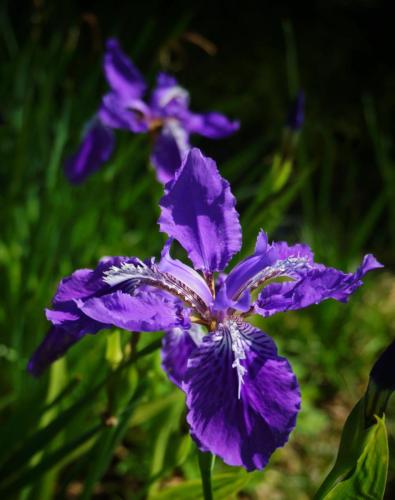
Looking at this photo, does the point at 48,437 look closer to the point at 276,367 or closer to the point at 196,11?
the point at 276,367

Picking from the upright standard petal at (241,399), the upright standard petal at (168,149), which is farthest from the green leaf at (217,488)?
the upright standard petal at (168,149)

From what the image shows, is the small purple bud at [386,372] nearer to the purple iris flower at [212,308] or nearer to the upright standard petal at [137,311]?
the purple iris flower at [212,308]

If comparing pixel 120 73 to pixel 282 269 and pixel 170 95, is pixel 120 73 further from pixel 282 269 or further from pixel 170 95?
pixel 282 269

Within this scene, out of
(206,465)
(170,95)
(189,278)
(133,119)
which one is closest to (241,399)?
(206,465)

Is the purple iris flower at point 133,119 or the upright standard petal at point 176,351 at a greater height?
the purple iris flower at point 133,119

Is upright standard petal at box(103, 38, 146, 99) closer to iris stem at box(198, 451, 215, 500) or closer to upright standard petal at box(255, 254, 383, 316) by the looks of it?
upright standard petal at box(255, 254, 383, 316)

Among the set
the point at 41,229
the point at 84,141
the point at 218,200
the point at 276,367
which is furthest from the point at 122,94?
the point at 276,367
